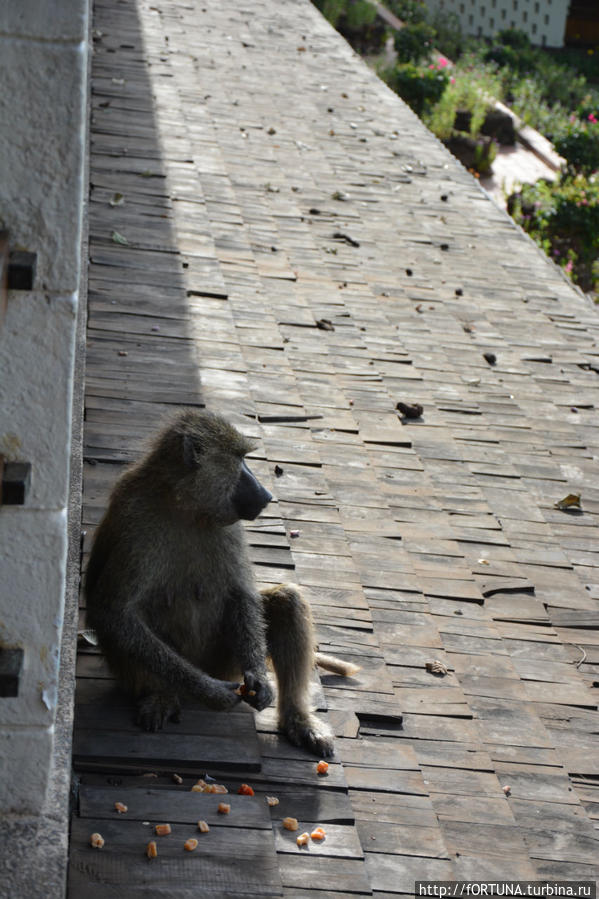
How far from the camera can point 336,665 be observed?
176 inches

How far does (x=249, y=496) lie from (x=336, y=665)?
79 cm

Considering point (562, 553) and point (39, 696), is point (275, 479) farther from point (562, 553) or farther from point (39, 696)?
point (39, 696)

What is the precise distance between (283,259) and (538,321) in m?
1.96

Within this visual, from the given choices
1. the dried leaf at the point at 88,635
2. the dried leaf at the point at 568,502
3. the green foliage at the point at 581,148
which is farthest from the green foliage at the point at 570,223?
the dried leaf at the point at 88,635

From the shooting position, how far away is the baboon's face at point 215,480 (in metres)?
4.14

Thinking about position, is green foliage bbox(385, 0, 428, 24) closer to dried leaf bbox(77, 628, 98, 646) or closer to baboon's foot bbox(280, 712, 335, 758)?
dried leaf bbox(77, 628, 98, 646)

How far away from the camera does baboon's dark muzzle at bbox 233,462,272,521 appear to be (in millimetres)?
4145

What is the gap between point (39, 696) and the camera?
8.61 ft

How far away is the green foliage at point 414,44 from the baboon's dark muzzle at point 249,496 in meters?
21.9

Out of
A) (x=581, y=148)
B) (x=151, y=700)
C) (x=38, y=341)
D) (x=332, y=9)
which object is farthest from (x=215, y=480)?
(x=332, y=9)

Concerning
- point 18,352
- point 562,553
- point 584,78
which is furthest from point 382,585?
point 584,78

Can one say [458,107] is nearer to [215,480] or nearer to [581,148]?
[581,148]

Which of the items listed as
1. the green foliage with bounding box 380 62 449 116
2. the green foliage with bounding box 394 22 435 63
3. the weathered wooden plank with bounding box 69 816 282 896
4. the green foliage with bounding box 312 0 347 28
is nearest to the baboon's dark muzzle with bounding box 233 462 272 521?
the weathered wooden plank with bounding box 69 816 282 896

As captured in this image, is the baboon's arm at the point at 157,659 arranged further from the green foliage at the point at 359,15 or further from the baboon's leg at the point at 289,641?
the green foliage at the point at 359,15
